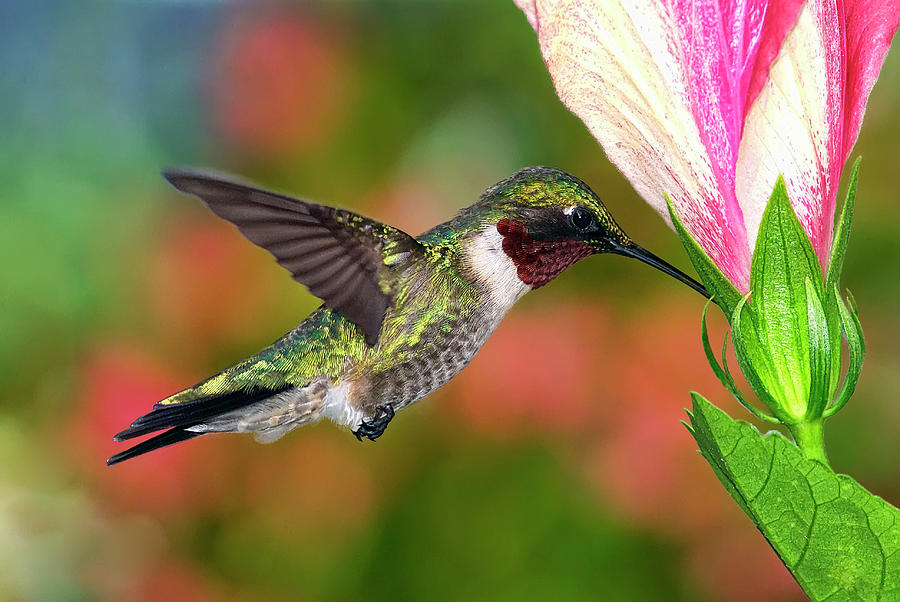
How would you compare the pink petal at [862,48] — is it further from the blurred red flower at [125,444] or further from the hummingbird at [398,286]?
the blurred red flower at [125,444]

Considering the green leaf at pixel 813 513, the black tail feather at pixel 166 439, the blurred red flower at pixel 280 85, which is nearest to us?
the green leaf at pixel 813 513

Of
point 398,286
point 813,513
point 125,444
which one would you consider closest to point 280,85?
point 125,444

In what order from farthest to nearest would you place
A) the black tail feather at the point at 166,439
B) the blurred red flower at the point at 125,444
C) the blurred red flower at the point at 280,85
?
the blurred red flower at the point at 280,85 < the blurred red flower at the point at 125,444 < the black tail feather at the point at 166,439

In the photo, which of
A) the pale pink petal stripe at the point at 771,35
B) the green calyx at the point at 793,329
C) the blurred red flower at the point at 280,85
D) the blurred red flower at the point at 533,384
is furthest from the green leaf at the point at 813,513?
the blurred red flower at the point at 280,85

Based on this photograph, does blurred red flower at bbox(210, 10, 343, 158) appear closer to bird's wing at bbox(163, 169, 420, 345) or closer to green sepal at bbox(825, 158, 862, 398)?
bird's wing at bbox(163, 169, 420, 345)

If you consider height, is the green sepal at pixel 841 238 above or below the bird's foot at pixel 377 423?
below

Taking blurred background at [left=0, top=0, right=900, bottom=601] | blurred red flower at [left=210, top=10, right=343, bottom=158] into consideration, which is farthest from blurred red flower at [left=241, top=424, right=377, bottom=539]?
blurred red flower at [left=210, top=10, right=343, bottom=158]

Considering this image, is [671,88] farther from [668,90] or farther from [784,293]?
[784,293]
